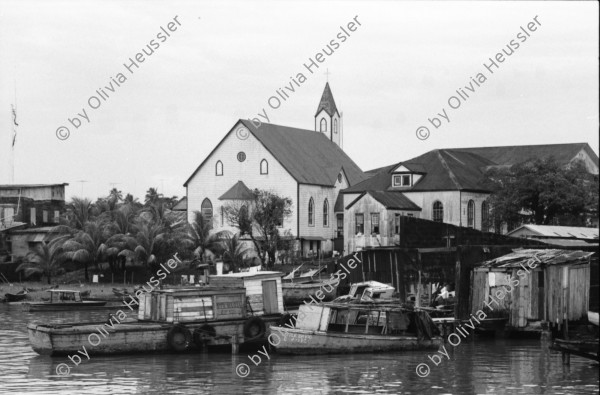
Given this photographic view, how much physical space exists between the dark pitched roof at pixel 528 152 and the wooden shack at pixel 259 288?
47.1 metres

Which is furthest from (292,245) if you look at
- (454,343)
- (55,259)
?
(454,343)

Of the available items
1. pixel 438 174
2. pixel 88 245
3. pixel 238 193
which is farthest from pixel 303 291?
pixel 238 193

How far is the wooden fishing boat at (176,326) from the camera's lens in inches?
1299

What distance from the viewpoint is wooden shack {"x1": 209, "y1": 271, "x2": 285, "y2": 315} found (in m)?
35.9

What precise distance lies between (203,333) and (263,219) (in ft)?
137

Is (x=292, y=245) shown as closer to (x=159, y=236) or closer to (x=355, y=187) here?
(x=355, y=187)

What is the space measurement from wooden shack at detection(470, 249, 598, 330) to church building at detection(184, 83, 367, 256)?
137 feet

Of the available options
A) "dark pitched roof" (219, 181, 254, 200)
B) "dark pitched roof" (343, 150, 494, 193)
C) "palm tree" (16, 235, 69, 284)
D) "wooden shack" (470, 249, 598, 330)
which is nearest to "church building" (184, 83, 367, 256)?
"dark pitched roof" (219, 181, 254, 200)

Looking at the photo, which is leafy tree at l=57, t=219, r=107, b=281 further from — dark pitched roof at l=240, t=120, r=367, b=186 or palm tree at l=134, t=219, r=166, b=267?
dark pitched roof at l=240, t=120, r=367, b=186

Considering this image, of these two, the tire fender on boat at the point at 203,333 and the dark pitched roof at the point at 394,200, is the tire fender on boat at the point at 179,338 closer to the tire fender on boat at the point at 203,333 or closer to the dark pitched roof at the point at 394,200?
the tire fender on boat at the point at 203,333

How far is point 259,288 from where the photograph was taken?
36.2 meters

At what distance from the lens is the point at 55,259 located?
6744cm

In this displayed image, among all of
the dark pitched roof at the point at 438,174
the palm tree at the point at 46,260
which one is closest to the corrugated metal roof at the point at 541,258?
the palm tree at the point at 46,260

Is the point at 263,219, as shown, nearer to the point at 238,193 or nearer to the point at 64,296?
the point at 238,193
